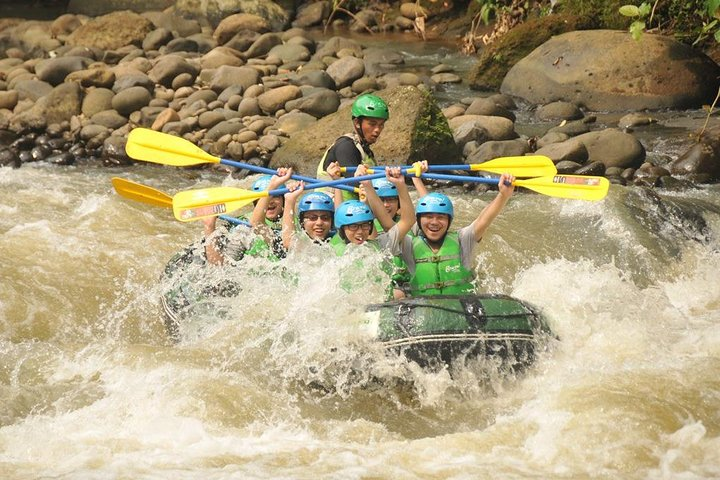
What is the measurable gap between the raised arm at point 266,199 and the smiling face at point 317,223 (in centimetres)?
35

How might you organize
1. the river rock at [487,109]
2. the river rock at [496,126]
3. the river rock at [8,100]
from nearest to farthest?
the river rock at [496,126] → the river rock at [487,109] → the river rock at [8,100]

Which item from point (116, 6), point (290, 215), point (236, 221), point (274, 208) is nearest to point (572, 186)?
point (290, 215)

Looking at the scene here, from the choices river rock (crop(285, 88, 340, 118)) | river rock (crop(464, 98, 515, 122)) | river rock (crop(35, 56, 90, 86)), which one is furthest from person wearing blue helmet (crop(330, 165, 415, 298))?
river rock (crop(35, 56, 90, 86))

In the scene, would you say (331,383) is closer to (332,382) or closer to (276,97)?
(332,382)

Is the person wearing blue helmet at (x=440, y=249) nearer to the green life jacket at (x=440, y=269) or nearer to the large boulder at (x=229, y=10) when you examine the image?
the green life jacket at (x=440, y=269)

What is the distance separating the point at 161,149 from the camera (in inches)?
323

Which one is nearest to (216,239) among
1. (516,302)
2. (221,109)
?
(516,302)

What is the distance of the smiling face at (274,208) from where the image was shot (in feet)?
23.3

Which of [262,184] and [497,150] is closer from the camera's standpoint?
[262,184]

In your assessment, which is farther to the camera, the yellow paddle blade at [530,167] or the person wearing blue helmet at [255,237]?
the yellow paddle blade at [530,167]

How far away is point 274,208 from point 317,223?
0.78m

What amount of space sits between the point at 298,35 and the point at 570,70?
586cm

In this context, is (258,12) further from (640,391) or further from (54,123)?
(640,391)

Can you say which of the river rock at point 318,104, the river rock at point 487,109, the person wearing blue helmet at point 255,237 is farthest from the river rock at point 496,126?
the person wearing blue helmet at point 255,237
